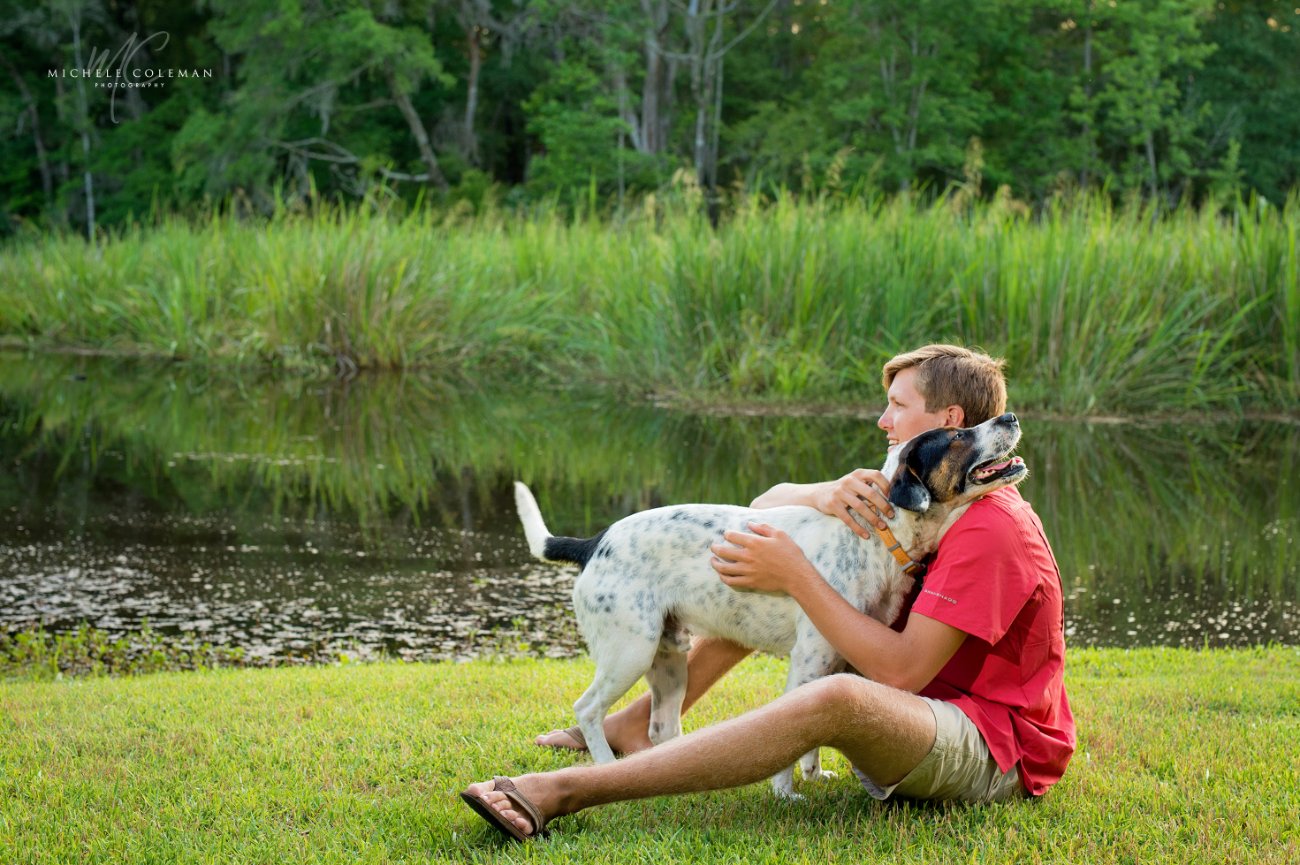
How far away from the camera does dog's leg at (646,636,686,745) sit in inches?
169

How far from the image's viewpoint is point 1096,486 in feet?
34.8

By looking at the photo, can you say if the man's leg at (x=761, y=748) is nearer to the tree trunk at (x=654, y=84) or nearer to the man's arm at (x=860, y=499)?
the man's arm at (x=860, y=499)

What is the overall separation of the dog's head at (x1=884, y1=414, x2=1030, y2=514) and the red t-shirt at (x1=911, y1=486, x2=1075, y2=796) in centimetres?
9

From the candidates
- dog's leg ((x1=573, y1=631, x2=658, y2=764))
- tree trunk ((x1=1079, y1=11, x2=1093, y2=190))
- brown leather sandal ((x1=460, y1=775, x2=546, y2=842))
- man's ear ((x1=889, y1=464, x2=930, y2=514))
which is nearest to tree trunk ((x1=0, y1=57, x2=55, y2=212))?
tree trunk ((x1=1079, y1=11, x2=1093, y2=190))

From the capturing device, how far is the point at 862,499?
3.72 metres

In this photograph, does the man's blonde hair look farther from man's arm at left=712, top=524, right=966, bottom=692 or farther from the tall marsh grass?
the tall marsh grass

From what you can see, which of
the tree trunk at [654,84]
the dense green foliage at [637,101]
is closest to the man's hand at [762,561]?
the dense green foliage at [637,101]

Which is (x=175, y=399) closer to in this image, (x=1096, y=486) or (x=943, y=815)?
(x=1096, y=486)

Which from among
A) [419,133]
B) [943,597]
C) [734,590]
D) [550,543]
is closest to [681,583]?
[734,590]

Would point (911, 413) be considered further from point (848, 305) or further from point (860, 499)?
point (848, 305)

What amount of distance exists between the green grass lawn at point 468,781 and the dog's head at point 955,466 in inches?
33.8

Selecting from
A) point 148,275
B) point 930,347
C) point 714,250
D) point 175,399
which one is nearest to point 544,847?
point 930,347

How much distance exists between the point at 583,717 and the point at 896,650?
3.44 ft

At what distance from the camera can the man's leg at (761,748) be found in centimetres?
341
